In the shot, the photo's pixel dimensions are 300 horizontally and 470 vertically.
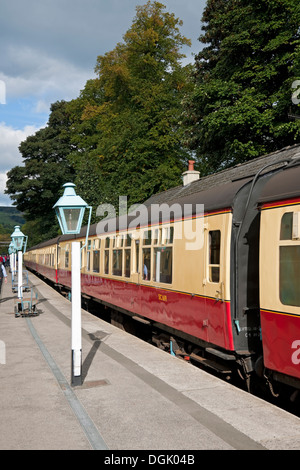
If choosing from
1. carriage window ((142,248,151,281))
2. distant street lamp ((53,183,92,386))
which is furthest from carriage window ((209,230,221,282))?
carriage window ((142,248,151,281))

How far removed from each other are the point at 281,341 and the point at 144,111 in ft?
85.7

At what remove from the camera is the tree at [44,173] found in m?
48.6

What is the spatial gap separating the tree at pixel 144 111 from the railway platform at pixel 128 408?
69.3ft

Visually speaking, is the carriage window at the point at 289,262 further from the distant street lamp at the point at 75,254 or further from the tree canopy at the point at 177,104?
the tree canopy at the point at 177,104

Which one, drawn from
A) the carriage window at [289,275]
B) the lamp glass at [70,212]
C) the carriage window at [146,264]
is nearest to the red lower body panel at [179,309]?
the carriage window at [146,264]

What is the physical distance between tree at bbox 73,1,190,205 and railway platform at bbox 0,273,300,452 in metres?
21.1

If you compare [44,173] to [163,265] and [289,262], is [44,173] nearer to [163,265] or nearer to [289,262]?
[163,265]

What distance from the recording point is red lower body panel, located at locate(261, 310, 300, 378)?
16.7 ft

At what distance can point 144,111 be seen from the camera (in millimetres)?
29672

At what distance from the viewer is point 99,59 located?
3400 centimetres

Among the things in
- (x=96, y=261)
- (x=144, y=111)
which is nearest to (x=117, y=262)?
(x=96, y=261)

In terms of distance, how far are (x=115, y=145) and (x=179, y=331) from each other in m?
23.0

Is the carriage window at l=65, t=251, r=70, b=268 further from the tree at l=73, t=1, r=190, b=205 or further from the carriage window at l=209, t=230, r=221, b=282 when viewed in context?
the carriage window at l=209, t=230, r=221, b=282

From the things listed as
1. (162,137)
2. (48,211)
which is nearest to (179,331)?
(162,137)
